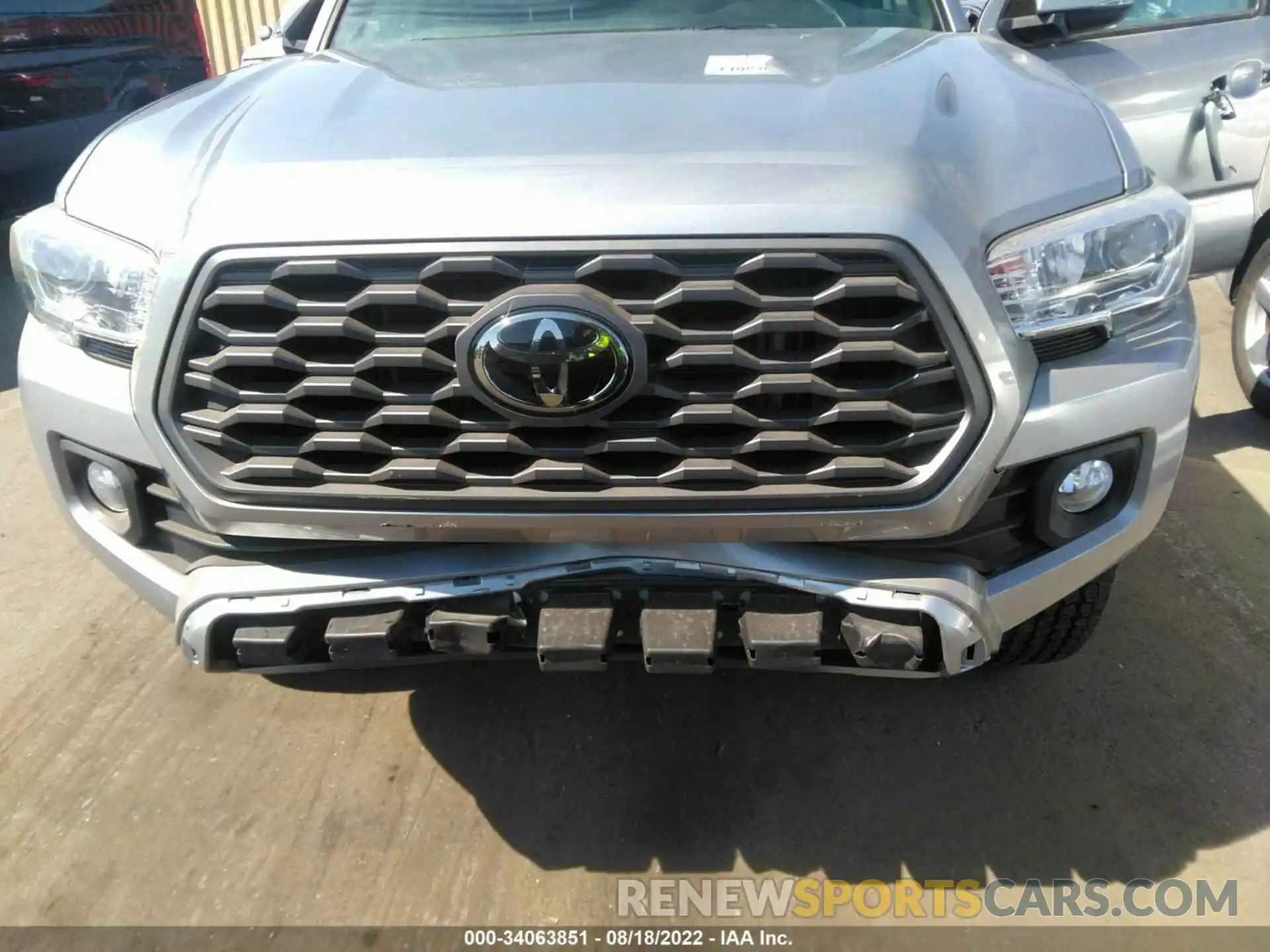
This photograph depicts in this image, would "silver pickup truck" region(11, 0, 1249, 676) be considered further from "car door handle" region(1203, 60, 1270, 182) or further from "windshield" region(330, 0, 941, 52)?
"car door handle" region(1203, 60, 1270, 182)

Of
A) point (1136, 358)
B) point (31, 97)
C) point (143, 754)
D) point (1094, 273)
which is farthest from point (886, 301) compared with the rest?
point (31, 97)

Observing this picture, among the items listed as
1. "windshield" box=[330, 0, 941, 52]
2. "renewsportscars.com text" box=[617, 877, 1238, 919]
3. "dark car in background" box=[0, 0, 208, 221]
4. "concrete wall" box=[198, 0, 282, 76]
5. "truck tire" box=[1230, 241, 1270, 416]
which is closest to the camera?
"renewsportscars.com text" box=[617, 877, 1238, 919]

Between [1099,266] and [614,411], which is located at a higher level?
[1099,266]

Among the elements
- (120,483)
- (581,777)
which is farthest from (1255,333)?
(120,483)

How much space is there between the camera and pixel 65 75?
6160mm

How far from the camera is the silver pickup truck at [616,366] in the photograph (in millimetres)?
Result: 1774

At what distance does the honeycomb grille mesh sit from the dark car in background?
5.20 m

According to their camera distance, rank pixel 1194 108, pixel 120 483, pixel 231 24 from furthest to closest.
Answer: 1. pixel 231 24
2. pixel 1194 108
3. pixel 120 483

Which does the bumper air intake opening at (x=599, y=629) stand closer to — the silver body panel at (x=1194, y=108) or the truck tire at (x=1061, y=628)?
the truck tire at (x=1061, y=628)

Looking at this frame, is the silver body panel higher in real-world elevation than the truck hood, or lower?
lower

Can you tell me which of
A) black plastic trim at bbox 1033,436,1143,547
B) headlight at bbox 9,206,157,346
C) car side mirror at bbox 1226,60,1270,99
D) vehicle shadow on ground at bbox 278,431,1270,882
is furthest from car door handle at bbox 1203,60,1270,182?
headlight at bbox 9,206,157,346

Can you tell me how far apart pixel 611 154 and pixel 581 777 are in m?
1.53

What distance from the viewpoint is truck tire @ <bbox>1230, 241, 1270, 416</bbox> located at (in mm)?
4129

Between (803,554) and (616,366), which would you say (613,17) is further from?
(803,554)
